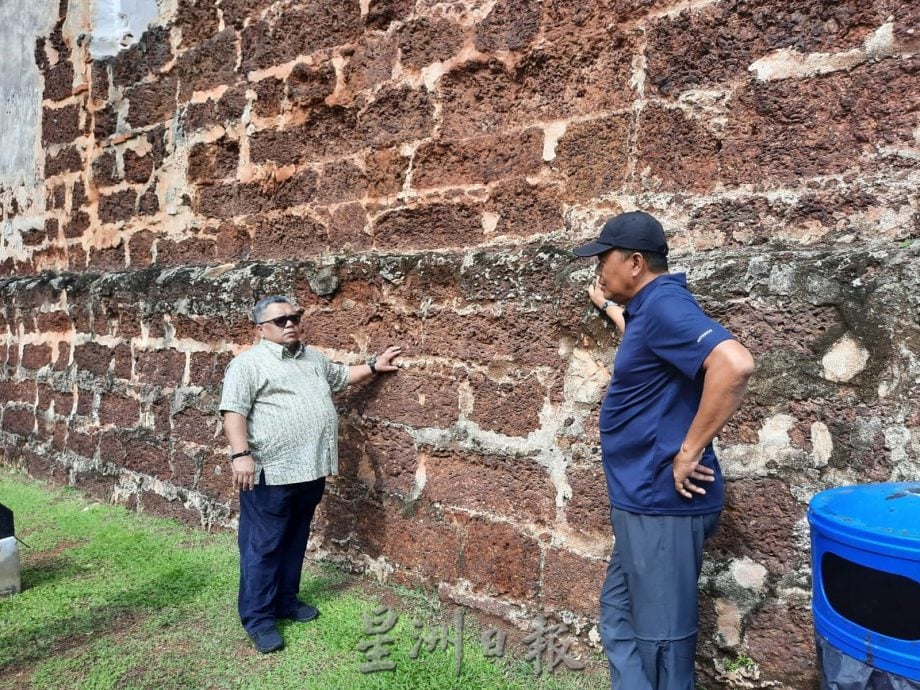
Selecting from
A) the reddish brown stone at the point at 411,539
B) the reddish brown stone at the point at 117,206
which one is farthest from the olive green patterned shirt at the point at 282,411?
the reddish brown stone at the point at 117,206

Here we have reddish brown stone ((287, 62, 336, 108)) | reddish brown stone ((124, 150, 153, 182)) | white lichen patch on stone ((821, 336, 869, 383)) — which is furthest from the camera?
reddish brown stone ((124, 150, 153, 182))

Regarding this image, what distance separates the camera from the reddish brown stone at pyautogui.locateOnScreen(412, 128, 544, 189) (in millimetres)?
3393

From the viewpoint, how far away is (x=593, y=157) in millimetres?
3207

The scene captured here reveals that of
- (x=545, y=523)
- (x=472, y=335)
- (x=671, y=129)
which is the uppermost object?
(x=671, y=129)

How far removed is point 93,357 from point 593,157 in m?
4.36

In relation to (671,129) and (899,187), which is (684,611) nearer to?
(899,187)

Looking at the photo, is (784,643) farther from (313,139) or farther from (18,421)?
(18,421)

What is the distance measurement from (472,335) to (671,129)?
1.28 meters

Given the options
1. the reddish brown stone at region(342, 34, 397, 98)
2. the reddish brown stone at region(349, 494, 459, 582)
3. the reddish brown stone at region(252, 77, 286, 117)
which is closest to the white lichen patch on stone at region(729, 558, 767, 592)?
the reddish brown stone at region(349, 494, 459, 582)

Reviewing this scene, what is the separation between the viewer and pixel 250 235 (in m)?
4.59

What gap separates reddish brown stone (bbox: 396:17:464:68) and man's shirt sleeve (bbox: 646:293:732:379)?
1.99m

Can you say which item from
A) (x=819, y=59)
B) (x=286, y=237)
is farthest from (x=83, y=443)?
(x=819, y=59)

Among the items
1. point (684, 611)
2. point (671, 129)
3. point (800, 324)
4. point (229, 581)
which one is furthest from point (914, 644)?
point (229, 581)

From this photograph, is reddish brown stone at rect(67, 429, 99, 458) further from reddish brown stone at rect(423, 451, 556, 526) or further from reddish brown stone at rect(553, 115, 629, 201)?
reddish brown stone at rect(553, 115, 629, 201)
